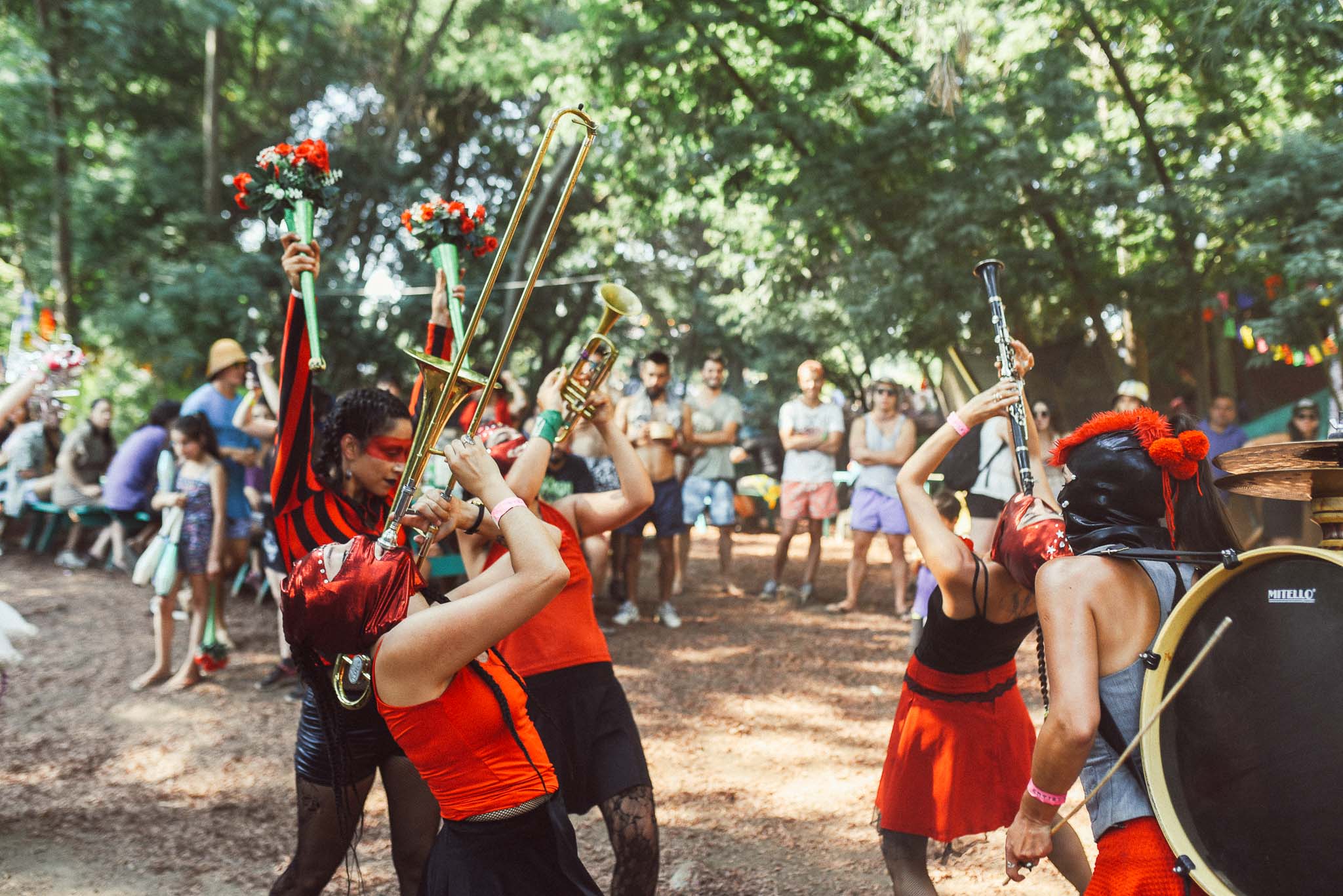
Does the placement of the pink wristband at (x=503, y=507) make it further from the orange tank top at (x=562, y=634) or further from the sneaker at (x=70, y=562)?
the sneaker at (x=70, y=562)

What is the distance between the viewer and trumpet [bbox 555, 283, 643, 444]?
3035 mm

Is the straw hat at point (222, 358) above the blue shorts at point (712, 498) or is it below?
above

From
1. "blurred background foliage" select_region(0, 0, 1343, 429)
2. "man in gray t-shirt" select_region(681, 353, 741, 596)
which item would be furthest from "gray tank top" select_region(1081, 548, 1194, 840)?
"man in gray t-shirt" select_region(681, 353, 741, 596)

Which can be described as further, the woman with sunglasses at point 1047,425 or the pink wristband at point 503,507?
the woman with sunglasses at point 1047,425

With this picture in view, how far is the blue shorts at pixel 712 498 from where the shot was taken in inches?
362

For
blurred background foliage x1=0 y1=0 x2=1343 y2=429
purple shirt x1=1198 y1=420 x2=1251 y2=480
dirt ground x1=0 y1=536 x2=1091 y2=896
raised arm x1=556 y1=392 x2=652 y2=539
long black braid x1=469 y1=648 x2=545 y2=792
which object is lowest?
dirt ground x1=0 y1=536 x2=1091 y2=896

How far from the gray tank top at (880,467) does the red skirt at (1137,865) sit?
20.8 ft

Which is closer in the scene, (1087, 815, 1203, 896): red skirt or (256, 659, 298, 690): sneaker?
(1087, 815, 1203, 896): red skirt

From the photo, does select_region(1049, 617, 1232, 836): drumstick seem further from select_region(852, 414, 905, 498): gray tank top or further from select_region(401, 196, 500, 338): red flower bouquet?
select_region(852, 414, 905, 498): gray tank top

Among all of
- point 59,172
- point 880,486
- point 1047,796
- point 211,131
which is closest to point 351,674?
point 1047,796

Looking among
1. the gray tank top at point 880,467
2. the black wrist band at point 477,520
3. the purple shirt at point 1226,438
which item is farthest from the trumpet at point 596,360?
the purple shirt at point 1226,438

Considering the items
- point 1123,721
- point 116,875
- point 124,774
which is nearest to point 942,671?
point 1123,721

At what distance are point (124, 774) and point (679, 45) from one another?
8143 millimetres

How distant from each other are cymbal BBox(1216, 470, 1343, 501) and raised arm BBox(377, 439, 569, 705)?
1597 mm
